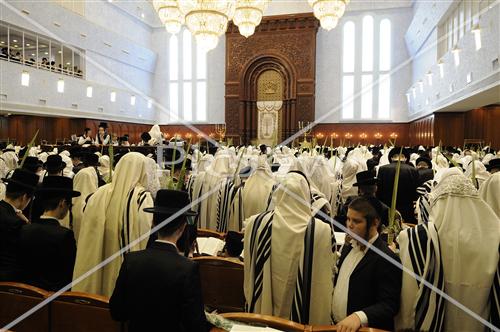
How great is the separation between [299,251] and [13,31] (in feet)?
61.3

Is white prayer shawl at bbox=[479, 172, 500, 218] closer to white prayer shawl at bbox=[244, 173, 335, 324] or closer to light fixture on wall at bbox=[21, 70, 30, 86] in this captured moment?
white prayer shawl at bbox=[244, 173, 335, 324]

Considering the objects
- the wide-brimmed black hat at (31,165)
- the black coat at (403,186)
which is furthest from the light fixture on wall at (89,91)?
the black coat at (403,186)

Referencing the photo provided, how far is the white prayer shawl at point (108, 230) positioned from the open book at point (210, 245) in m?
0.73

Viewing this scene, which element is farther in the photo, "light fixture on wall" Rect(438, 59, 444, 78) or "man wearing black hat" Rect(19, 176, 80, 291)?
"light fixture on wall" Rect(438, 59, 444, 78)

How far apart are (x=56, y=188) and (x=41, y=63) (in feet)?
58.8

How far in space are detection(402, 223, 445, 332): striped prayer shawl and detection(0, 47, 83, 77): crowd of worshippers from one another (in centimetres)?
1755

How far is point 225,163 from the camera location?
643 centimetres

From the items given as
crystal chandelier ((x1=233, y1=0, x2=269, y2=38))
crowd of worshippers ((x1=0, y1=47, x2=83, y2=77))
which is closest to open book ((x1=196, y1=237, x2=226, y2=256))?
crystal chandelier ((x1=233, y1=0, x2=269, y2=38))

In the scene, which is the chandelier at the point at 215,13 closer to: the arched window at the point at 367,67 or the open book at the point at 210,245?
the open book at the point at 210,245

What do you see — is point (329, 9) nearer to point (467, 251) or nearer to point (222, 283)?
point (222, 283)

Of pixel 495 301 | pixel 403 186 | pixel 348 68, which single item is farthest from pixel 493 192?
pixel 348 68

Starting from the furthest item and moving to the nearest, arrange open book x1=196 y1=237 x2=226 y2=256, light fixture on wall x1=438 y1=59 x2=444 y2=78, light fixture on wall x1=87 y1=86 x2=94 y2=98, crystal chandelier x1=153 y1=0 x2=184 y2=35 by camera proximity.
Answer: light fixture on wall x1=87 y1=86 x2=94 y2=98
light fixture on wall x1=438 y1=59 x2=444 y2=78
crystal chandelier x1=153 y1=0 x2=184 y2=35
open book x1=196 y1=237 x2=226 y2=256

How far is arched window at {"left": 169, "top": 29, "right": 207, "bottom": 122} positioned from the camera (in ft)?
89.5

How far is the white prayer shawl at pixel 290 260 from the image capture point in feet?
8.75
